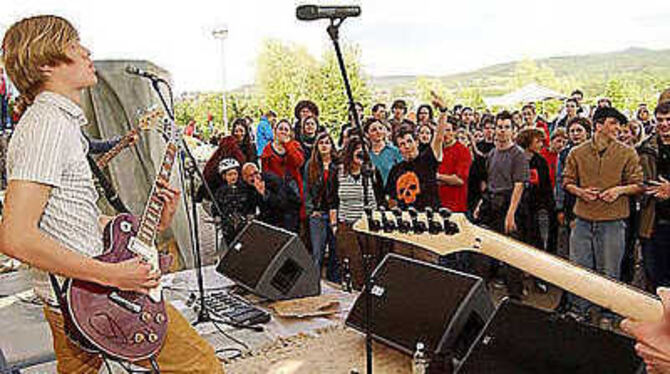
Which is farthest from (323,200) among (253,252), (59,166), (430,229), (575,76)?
(575,76)

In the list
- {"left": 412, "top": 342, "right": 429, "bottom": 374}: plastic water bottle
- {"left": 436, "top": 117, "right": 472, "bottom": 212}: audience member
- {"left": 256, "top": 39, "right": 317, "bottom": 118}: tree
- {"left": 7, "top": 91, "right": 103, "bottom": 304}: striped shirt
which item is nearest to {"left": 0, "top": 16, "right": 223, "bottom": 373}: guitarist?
{"left": 7, "top": 91, "right": 103, "bottom": 304}: striped shirt

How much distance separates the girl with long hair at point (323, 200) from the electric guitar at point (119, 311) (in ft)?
9.63

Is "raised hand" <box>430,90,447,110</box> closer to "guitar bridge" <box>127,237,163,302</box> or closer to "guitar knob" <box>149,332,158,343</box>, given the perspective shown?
"guitar bridge" <box>127,237,163,302</box>

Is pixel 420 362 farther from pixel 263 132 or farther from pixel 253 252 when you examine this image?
pixel 263 132

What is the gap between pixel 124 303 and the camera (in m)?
1.80

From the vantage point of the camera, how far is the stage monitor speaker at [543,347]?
6.00 ft

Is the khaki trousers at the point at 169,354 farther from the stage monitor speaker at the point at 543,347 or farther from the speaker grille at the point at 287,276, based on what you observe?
the speaker grille at the point at 287,276

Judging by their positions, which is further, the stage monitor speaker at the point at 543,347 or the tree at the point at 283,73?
the tree at the point at 283,73

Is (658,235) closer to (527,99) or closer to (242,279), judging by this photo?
(242,279)

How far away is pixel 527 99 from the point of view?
12422mm

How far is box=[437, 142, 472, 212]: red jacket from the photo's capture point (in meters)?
4.82

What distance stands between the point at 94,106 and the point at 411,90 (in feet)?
33.9

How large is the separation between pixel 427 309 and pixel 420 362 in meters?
0.22

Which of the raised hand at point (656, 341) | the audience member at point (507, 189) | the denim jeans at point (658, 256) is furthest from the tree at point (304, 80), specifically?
the raised hand at point (656, 341)
